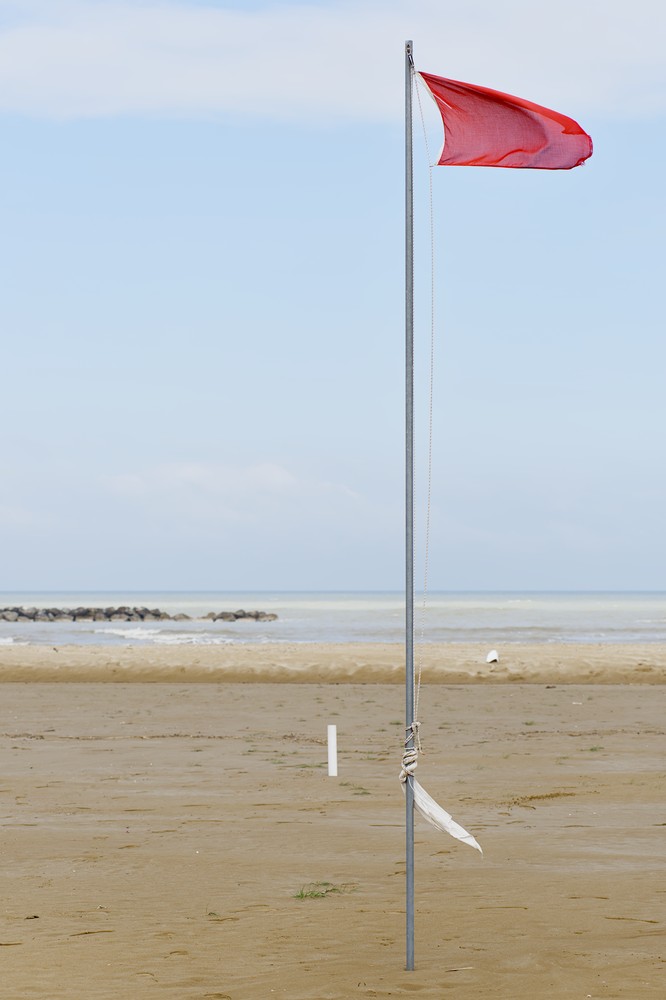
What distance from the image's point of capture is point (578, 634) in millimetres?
58719

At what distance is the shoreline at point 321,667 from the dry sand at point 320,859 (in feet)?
29.7

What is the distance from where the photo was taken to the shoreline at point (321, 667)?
104 feet

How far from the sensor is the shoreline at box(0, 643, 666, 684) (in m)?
31.8

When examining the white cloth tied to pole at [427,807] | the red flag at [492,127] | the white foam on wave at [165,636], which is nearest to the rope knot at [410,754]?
the white cloth tied to pole at [427,807]

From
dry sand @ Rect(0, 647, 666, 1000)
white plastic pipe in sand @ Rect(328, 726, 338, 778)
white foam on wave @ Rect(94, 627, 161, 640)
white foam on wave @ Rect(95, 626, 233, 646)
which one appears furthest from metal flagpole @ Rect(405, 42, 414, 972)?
white foam on wave @ Rect(94, 627, 161, 640)

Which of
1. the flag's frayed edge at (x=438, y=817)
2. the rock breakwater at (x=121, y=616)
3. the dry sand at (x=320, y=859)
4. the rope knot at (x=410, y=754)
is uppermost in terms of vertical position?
the rope knot at (x=410, y=754)

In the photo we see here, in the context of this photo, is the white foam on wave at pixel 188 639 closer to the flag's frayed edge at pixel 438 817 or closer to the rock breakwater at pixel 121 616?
the rock breakwater at pixel 121 616

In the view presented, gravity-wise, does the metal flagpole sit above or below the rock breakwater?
above

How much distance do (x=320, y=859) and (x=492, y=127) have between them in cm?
664

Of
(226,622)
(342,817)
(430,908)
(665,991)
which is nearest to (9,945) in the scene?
(430,908)

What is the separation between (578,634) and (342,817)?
47.9m

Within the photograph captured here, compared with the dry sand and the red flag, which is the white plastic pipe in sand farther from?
the red flag

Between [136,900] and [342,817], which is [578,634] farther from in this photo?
[136,900]

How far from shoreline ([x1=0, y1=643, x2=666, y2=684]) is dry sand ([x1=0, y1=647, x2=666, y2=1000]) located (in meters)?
9.07
